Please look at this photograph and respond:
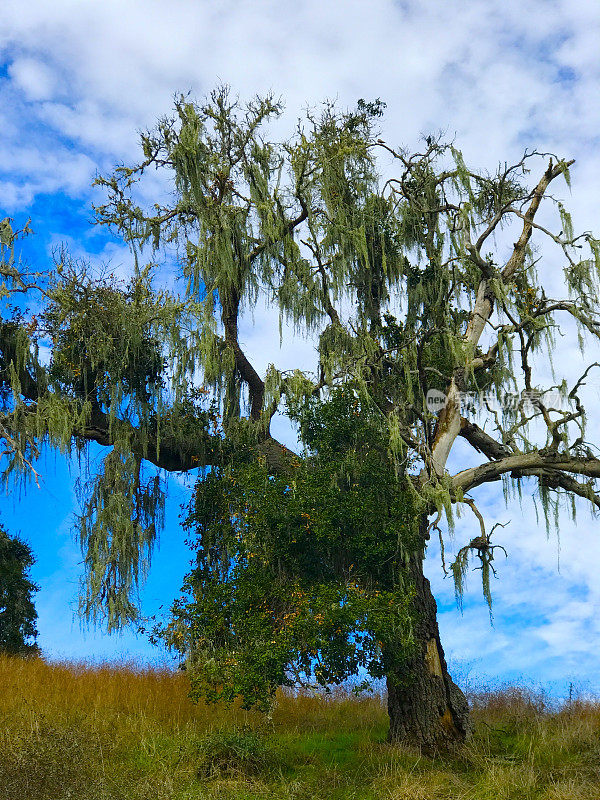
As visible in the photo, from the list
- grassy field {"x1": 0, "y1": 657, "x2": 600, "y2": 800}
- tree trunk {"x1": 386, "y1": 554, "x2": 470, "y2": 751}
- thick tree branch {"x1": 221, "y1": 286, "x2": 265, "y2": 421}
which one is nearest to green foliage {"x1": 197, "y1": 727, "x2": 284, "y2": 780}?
grassy field {"x1": 0, "y1": 657, "x2": 600, "y2": 800}

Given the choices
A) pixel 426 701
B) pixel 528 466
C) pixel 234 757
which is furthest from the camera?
pixel 528 466

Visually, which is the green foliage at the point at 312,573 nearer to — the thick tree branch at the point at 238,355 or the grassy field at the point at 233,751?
the grassy field at the point at 233,751

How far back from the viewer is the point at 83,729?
969 centimetres

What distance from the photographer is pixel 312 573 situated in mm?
9852

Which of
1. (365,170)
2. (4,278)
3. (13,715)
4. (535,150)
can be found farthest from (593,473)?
(4,278)

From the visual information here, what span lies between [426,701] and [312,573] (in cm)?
239

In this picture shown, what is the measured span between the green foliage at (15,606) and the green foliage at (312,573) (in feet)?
14.8

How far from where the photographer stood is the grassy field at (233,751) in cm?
829

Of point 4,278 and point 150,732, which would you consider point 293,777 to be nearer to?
point 150,732

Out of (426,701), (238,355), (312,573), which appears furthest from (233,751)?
(238,355)

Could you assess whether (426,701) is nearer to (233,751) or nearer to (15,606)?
(233,751)

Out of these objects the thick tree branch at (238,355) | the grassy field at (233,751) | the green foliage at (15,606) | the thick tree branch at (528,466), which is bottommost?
the grassy field at (233,751)
